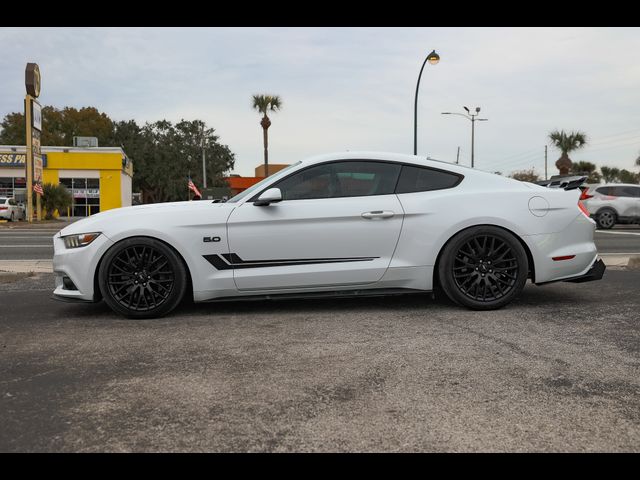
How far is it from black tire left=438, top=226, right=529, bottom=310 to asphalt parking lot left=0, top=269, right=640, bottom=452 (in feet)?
0.47

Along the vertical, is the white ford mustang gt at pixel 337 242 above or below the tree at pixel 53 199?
below

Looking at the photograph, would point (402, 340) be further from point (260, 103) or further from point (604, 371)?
point (260, 103)

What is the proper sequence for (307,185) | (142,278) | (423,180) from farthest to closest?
1. (423,180)
2. (307,185)
3. (142,278)

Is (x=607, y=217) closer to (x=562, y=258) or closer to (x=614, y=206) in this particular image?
(x=614, y=206)

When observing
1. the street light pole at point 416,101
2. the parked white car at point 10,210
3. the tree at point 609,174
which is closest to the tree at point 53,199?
the parked white car at point 10,210

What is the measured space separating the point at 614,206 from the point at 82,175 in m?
33.6

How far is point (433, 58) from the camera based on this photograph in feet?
69.3

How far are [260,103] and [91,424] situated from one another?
41265mm

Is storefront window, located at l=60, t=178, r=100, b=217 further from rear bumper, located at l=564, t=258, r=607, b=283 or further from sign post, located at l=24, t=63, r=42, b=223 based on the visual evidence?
rear bumper, located at l=564, t=258, r=607, b=283

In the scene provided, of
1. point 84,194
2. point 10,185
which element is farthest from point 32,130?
point 10,185

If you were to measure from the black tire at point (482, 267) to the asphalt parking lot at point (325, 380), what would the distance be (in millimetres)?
145

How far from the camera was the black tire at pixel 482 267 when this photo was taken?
481 cm

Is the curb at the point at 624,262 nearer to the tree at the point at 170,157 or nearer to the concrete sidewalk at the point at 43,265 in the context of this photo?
the concrete sidewalk at the point at 43,265
